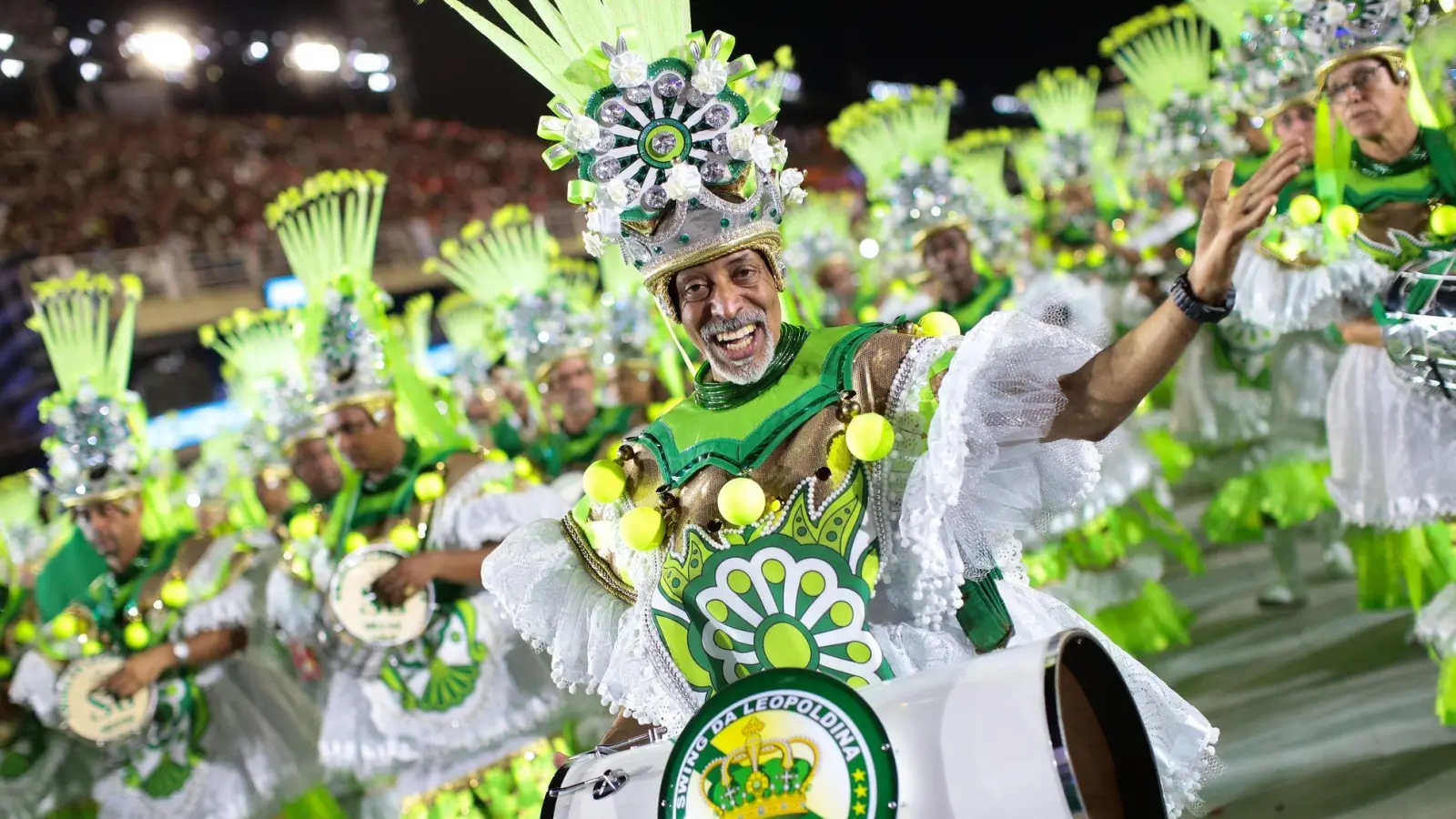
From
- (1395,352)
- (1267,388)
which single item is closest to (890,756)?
(1395,352)

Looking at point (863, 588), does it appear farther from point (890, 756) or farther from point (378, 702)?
point (378, 702)

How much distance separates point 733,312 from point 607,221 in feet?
0.93

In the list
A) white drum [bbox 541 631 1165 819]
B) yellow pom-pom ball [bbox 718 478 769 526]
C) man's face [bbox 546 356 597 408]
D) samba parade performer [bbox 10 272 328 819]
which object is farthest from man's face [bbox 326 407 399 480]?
white drum [bbox 541 631 1165 819]

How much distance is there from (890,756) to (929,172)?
4763 mm

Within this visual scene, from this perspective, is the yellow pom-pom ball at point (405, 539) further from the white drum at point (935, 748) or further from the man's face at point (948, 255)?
the white drum at point (935, 748)

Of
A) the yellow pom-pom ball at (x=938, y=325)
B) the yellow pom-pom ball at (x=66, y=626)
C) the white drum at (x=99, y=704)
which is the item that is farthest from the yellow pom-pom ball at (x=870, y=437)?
the yellow pom-pom ball at (x=66, y=626)

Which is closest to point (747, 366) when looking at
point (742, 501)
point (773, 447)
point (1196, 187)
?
point (773, 447)

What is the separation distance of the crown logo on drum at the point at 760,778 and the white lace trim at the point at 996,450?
480 mm

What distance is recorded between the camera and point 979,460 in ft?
6.47

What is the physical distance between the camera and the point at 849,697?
1572 millimetres

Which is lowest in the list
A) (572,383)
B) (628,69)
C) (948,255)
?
(572,383)

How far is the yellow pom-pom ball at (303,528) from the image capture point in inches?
203

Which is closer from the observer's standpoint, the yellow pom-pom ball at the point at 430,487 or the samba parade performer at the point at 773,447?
the samba parade performer at the point at 773,447

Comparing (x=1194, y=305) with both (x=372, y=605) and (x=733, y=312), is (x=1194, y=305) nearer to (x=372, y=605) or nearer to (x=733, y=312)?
(x=733, y=312)
